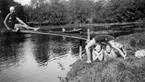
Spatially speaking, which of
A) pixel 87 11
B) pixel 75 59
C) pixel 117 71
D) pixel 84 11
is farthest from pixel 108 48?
pixel 84 11

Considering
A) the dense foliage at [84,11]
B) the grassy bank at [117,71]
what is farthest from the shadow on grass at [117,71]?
the dense foliage at [84,11]

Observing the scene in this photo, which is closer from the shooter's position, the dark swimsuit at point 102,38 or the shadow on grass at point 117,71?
the shadow on grass at point 117,71

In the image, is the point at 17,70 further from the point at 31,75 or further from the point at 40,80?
the point at 40,80

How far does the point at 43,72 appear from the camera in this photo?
15297 millimetres

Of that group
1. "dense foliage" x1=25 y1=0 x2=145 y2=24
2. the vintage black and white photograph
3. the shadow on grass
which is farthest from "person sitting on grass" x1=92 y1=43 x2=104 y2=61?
"dense foliage" x1=25 y1=0 x2=145 y2=24

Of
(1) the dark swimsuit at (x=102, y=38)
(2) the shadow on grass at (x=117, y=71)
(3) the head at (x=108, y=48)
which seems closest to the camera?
(2) the shadow on grass at (x=117, y=71)

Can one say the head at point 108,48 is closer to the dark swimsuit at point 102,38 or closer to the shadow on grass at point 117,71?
the dark swimsuit at point 102,38

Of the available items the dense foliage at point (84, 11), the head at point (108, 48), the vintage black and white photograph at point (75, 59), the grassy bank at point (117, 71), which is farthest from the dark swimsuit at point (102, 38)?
the dense foliage at point (84, 11)

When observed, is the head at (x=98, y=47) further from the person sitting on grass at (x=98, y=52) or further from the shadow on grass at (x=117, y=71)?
the shadow on grass at (x=117, y=71)

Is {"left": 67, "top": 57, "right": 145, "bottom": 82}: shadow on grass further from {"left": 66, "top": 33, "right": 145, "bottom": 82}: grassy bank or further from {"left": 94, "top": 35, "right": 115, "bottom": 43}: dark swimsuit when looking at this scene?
{"left": 94, "top": 35, "right": 115, "bottom": 43}: dark swimsuit

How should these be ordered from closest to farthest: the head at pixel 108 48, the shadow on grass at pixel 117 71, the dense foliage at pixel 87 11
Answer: the shadow on grass at pixel 117 71 < the head at pixel 108 48 < the dense foliage at pixel 87 11

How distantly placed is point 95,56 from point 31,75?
762 centimetres

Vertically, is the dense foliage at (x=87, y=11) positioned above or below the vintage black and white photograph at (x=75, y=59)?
above

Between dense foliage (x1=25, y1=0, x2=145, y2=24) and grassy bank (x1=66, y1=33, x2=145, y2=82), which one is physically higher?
dense foliage (x1=25, y1=0, x2=145, y2=24)
